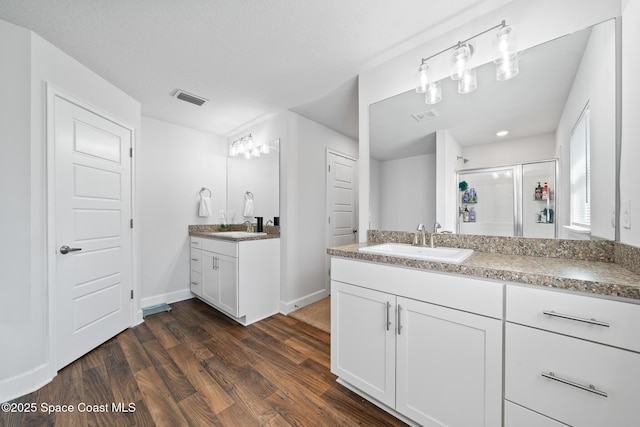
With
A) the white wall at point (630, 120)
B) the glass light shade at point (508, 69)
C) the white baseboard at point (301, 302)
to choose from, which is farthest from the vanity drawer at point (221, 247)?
the white wall at point (630, 120)

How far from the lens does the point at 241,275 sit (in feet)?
8.01

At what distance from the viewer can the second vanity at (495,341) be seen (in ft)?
2.55

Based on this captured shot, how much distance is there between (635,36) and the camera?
0.98 m

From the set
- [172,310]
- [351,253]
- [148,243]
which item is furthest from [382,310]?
[148,243]

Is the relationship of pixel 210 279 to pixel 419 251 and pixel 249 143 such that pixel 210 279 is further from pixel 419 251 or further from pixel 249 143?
pixel 419 251

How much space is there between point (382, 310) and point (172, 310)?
2.67 metres

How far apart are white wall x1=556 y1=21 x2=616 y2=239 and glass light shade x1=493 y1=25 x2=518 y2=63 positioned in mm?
308

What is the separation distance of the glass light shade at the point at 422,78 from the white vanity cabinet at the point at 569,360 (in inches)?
53.0

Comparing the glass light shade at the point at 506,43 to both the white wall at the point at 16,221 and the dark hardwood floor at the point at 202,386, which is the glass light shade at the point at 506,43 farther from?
the white wall at the point at 16,221

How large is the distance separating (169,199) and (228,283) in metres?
1.50

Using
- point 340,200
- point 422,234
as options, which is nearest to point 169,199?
point 340,200

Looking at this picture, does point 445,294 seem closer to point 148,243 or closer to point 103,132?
point 103,132

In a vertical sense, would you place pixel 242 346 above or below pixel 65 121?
below

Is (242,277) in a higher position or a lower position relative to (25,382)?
higher
